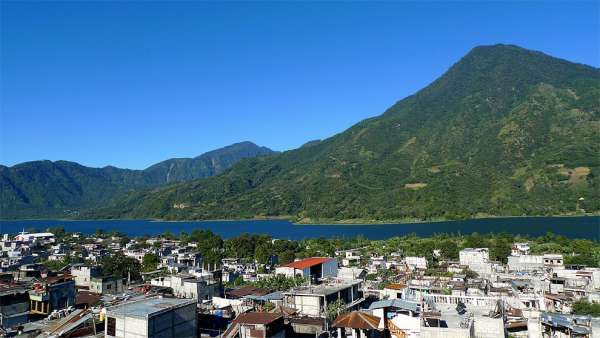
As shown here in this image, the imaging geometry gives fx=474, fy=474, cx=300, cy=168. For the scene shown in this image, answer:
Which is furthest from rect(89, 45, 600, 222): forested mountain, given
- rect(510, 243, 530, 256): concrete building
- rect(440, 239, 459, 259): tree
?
rect(440, 239, 459, 259): tree

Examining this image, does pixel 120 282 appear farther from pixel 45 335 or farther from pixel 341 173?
pixel 341 173

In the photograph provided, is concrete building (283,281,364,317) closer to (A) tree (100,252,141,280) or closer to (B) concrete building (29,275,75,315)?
(B) concrete building (29,275,75,315)

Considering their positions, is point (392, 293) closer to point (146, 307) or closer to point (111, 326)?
point (146, 307)

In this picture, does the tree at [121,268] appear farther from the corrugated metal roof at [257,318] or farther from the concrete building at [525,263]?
the concrete building at [525,263]

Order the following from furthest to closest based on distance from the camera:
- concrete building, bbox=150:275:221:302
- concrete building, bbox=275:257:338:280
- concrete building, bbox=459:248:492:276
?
1. concrete building, bbox=459:248:492:276
2. concrete building, bbox=275:257:338:280
3. concrete building, bbox=150:275:221:302

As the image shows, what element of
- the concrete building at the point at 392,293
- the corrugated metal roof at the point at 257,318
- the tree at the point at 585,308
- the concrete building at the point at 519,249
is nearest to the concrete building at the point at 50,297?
the corrugated metal roof at the point at 257,318

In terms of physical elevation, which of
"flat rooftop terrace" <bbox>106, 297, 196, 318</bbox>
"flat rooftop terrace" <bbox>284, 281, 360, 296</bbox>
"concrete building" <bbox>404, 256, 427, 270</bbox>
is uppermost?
"flat rooftop terrace" <bbox>106, 297, 196, 318</bbox>

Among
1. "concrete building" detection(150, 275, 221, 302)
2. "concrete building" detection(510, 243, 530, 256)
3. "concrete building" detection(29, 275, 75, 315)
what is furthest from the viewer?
"concrete building" detection(510, 243, 530, 256)

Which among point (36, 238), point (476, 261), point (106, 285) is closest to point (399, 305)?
point (106, 285)
